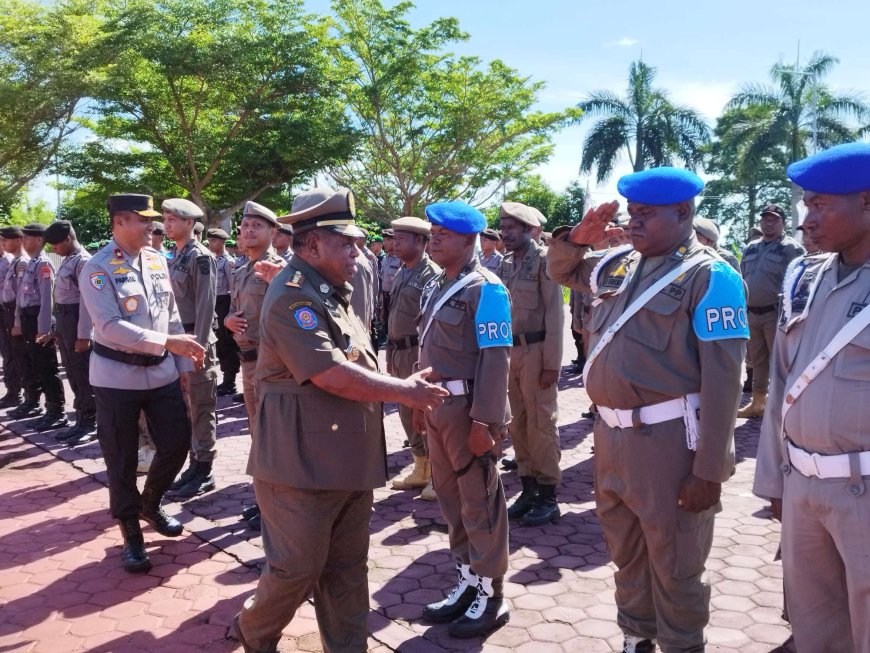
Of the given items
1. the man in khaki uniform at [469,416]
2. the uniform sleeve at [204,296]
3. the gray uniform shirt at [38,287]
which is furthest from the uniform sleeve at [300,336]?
the gray uniform shirt at [38,287]

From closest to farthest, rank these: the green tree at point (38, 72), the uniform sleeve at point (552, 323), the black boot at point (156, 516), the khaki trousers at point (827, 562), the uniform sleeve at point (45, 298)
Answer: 1. the khaki trousers at point (827, 562)
2. the black boot at point (156, 516)
3. the uniform sleeve at point (552, 323)
4. the uniform sleeve at point (45, 298)
5. the green tree at point (38, 72)

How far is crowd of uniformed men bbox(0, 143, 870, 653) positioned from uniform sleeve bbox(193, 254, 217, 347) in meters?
1.08

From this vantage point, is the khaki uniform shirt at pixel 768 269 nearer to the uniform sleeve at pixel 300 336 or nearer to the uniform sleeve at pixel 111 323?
the uniform sleeve at pixel 111 323

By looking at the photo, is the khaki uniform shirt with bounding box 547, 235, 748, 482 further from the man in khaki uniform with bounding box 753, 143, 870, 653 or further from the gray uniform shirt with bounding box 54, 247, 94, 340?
the gray uniform shirt with bounding box 54, 247, 94, 340

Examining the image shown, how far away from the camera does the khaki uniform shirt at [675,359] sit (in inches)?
113

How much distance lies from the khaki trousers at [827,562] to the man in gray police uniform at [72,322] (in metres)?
7.10

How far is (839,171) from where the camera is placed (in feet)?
7.98

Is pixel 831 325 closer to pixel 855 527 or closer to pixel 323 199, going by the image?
pixel 855 527

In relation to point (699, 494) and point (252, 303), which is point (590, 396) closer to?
point (699, 494)

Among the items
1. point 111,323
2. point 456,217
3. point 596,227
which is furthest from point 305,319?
point 111,323

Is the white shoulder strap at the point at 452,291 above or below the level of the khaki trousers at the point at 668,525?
above

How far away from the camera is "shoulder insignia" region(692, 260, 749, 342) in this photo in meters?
2.88

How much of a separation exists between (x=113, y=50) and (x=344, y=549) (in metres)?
24.9

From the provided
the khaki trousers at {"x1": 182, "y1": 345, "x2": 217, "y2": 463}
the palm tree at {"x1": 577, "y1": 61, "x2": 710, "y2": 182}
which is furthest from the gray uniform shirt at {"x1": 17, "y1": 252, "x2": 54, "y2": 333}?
the palm tree at {"x1": 577, "y1": 61, "x2": 710, "y2": 182}
